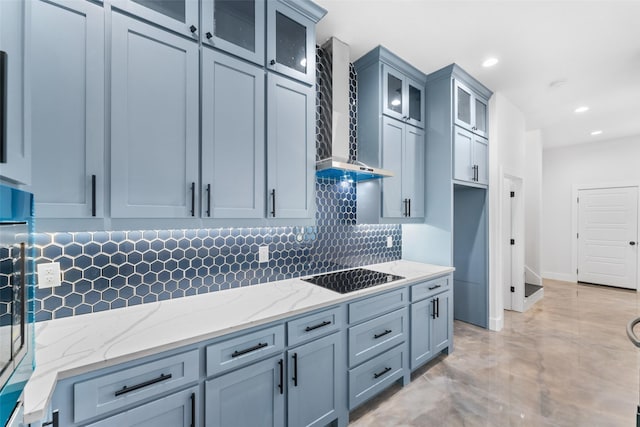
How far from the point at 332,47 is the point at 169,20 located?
1361 mm

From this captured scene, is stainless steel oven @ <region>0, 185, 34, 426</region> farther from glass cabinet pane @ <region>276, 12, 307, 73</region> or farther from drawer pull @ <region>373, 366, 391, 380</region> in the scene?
drawer pull @ <region>373, 366, 391, 380</region>

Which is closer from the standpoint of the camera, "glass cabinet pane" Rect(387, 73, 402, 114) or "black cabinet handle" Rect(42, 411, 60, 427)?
"black cabinet handle" Rect(42, 411, 60, 427)

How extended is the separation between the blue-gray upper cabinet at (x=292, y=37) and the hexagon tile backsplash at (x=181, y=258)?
3.13 ft

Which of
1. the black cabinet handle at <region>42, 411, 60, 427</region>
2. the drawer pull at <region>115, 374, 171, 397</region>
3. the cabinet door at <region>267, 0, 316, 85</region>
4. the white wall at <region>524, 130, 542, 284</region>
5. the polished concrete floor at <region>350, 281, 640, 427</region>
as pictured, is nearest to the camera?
the black cabinet handle at <region>42, 411, 60, 427</region>

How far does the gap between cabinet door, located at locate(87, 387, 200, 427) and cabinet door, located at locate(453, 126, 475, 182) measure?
115 inches

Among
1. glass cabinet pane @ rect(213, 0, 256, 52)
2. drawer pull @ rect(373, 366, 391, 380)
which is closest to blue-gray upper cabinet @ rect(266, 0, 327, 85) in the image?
glass cabinet pane @ rect(213, 0, 256, 52)

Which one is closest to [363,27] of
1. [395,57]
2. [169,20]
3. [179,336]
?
[395,57]

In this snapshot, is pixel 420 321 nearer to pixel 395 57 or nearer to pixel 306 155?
pixel 306 155

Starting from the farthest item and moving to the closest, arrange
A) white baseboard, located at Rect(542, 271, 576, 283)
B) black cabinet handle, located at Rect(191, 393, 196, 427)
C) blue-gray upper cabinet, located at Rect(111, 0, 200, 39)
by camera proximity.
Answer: white baseboard, located at Rect(542, 271, 576, 283)
blue-gray upper cabinet, located at Rect(111, 0, 200, 39)
black cabinet handle, located at Rect(191, 393, 196, 427)

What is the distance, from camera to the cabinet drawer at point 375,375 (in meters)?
1.90

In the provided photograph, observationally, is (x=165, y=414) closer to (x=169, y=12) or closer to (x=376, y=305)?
(x=376, y=305)

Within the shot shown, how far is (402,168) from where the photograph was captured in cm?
278

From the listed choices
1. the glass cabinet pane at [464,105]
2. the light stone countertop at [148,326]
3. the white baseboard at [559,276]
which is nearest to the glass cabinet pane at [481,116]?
the glass cabinet pane at [464,105]

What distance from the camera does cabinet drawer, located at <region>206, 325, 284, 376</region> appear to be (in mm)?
1272
